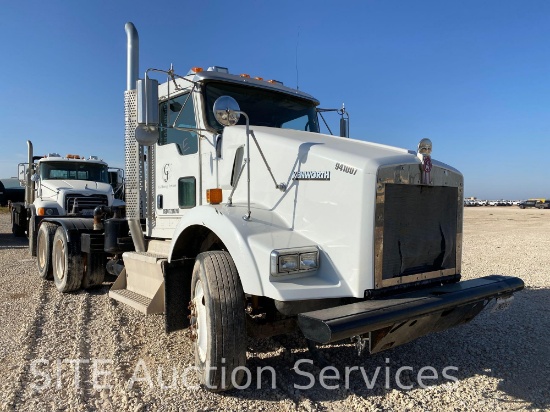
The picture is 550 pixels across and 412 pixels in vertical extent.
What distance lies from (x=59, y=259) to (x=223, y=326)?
195 inches

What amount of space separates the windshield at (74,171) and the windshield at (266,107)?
840 cm

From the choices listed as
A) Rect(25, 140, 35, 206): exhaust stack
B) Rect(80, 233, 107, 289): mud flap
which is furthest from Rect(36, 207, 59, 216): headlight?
Rect(80, 233, 107, 289): mud flap

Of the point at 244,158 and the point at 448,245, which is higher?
the point at 244,158

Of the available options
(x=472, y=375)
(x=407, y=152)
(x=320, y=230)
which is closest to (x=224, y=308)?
(x=320, y=230)

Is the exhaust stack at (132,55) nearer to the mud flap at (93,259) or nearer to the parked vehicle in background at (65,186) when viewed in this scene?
the mud flap at (93,259)

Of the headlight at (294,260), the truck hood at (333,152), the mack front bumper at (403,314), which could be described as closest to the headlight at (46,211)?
the truck hood at (333,152)

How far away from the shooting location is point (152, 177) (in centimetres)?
524

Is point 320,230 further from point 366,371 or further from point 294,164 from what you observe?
point 366,371

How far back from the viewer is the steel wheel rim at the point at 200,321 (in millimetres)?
3553

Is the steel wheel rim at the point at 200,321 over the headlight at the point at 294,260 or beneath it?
beneath

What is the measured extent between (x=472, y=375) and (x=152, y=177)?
3.90m

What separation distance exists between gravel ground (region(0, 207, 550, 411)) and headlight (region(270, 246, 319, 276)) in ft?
3.40

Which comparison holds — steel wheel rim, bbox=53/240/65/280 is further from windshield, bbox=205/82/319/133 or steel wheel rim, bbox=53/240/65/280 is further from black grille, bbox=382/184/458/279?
black grille, bbox=382/184/458/279

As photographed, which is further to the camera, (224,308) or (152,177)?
(152,177)
